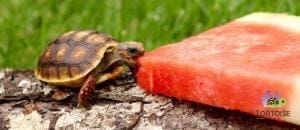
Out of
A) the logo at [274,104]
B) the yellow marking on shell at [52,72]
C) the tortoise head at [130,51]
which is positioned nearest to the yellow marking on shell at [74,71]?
the yellow marking on shell at [52,72]

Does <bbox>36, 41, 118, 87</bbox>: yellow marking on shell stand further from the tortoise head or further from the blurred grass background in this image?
the blurred grass background

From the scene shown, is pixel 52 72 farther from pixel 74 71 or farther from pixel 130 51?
pixel 130 51

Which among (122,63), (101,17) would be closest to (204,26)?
(101,17)

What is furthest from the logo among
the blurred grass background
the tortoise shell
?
the blurred grass background

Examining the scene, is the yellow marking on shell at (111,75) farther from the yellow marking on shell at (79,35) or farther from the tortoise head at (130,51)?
the yellow marking on shell at (79,35)

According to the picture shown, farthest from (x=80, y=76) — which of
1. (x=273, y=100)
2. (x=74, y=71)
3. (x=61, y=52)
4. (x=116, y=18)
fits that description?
(x=116, y=18)

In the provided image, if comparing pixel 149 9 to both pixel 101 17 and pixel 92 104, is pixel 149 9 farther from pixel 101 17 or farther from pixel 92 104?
pixel 92 104

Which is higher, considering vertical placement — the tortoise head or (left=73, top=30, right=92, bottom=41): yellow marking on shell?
(left=73, top=30, right=92, bottom=41): yellow marking on shell
